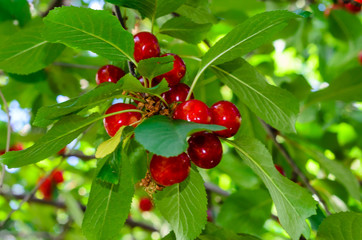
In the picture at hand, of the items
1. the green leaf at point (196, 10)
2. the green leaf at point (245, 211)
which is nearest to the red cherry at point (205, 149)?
the green leaf at point (196, 10)

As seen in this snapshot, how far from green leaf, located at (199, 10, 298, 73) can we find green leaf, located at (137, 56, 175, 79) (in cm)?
14

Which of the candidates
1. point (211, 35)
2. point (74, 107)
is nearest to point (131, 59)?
point (74, 107)

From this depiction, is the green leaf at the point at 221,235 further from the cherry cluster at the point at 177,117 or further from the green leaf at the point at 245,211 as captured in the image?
the green leaf at the point at 245,211

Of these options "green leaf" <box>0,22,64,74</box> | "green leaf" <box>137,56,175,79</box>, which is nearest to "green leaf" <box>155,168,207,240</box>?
"green leaf" <box>137,56,175,79</box>

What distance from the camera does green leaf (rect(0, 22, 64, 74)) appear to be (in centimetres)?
135

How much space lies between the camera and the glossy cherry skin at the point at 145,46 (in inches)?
43.4

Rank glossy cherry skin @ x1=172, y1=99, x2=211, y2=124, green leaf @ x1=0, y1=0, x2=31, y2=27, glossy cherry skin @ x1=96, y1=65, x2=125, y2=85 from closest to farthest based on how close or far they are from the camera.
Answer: glossy cherry skin @ x1=172, y1=99, x2=211, y2=124 < glossy cherry skin @ x1=96, y1=65, x2=125, y2=85 < green leaf @ x1=0, y1=0, x2=31, y2=27

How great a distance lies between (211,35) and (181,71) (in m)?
1.47

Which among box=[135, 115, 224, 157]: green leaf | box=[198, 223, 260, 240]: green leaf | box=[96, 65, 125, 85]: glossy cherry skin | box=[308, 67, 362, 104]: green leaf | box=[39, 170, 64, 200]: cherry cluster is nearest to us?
box=[135, 115, 224, 157]: green leaf

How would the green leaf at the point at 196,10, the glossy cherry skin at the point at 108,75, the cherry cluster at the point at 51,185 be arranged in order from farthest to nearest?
1. the cherry cluster at the point at 51,185
2. the green leaf at the point at 196,10
3. the glossy cherry skin at the point at 108,75

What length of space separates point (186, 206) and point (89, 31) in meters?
→ 0.59

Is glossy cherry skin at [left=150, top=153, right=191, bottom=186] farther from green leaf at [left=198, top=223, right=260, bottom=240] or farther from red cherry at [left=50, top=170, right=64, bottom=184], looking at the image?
red cherry at [left=50, top=170, right=64, bottom=184]

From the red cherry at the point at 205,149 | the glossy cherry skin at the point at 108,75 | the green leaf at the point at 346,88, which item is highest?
the glossy cherry skin at the point at 108,75

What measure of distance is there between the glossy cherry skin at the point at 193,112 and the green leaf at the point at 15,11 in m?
1.24
